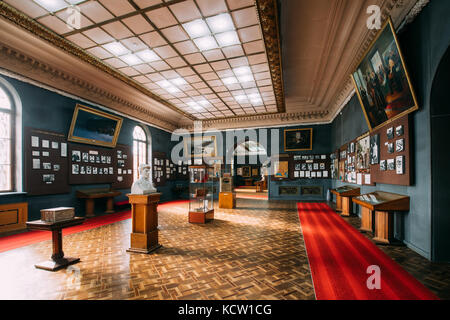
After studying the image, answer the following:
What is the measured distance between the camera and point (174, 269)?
3541mm

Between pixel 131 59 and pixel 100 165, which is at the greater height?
pixel 131 59

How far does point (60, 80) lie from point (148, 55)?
341 cm

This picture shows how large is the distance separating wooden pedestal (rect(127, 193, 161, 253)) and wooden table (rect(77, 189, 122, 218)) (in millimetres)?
4423

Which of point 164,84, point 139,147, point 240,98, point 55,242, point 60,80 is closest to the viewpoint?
point 55,242

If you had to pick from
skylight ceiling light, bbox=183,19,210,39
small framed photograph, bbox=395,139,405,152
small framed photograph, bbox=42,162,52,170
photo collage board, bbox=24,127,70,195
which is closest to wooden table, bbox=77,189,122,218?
photo collage board, bbox=24,127,70,195

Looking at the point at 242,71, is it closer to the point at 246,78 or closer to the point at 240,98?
the point at 246,78

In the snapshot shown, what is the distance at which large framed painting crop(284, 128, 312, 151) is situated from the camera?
12.4 m

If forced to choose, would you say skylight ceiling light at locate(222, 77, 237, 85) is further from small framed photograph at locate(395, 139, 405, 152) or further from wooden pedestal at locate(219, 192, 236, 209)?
small framed photograph at locate(395, 139, 405, 152)

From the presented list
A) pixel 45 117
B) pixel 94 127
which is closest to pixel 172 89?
pixel 94 127

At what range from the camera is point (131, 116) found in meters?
10.4

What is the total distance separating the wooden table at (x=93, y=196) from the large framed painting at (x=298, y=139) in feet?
30.9

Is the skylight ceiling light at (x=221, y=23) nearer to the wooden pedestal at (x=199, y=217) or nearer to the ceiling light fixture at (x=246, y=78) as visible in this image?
the ceiling light fixture at (x=246, y=78)

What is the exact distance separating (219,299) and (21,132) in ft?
23.6

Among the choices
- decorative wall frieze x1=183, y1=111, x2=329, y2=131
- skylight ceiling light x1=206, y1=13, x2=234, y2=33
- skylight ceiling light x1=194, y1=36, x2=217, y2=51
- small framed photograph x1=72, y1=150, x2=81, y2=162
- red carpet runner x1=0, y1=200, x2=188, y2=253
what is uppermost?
skylight ceiling light x1=206, y1=13, x2=234, y2=33
